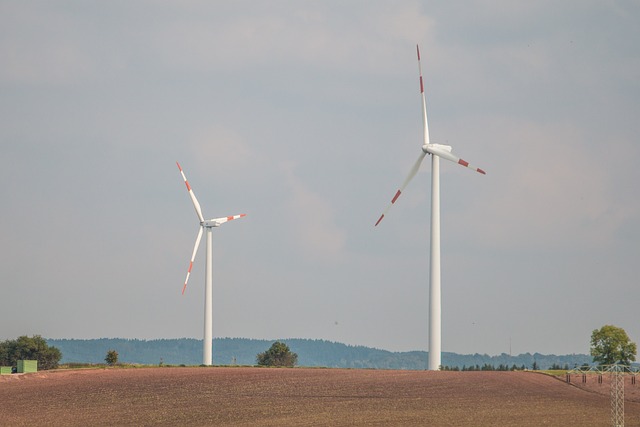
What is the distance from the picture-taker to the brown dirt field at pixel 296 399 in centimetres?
7450

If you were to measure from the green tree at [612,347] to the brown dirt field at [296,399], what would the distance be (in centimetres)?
2919

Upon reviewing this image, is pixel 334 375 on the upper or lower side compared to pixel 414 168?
lower

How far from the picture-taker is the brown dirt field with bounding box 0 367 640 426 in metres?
74.5

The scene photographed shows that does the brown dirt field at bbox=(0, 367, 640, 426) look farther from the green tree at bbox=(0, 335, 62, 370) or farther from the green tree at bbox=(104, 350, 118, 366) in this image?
the green tree at bbox=(0, 335, 62, 370)

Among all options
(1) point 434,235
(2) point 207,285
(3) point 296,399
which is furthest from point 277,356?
(3) point 296,399

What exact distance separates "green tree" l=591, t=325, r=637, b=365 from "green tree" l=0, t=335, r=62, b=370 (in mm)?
85528

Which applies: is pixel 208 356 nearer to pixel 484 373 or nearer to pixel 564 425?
pixel 484 373

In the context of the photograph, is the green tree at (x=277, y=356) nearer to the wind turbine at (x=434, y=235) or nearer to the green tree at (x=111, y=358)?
the green tree at (x=111, y=358)

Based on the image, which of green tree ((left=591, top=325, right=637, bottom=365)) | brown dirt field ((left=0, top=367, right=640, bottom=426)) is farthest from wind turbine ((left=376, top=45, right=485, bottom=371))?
green tree ((left=591, top=325, right=637, bottom=365))

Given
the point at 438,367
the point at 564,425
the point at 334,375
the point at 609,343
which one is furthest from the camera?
the point at 609,343

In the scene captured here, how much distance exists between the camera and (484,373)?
116m

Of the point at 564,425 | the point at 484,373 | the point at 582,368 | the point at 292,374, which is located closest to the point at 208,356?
the point at 292,374

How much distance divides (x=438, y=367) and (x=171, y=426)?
176 ft

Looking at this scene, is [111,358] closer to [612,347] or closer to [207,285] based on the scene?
[207,285]
